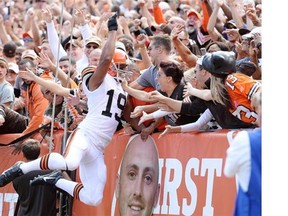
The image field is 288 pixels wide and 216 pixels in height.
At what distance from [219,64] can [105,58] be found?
5.08 feet

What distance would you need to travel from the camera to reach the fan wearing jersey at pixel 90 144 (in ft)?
32.4

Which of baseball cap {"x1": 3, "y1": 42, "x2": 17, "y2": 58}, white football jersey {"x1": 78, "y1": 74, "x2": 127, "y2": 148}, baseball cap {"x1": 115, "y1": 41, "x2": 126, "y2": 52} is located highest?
baseball cap {"x1": 3, "y1": 42, "x2": 17, "y2": 58}

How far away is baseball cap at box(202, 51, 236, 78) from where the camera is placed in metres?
8.57

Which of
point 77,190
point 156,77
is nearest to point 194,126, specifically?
point 156,77

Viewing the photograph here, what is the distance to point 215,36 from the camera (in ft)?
39.3

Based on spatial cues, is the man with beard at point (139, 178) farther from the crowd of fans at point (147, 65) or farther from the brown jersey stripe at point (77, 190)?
the brown jersey stripe at point (77, 190)

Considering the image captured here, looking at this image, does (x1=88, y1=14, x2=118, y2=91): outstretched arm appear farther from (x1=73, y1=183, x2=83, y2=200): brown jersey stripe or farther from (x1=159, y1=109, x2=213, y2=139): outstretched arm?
(x1=73, y1=183, x2=83, y2=200): brown jersey stripe

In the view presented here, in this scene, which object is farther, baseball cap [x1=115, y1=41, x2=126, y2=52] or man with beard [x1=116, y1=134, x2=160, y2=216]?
baseball cap [x1=115, y1=41, x2=126, y2=52]

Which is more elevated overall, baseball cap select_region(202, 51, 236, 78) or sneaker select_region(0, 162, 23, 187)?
baseball cap select_region(202, 51, 236, 78)

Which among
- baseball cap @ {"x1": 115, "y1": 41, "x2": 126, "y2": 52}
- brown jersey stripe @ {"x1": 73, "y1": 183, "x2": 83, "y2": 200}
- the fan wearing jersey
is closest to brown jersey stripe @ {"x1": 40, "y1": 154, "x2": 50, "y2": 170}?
the fan wearing jersey

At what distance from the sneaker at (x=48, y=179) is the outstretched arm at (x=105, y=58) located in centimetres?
124

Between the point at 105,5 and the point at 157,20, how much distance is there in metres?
3.91
